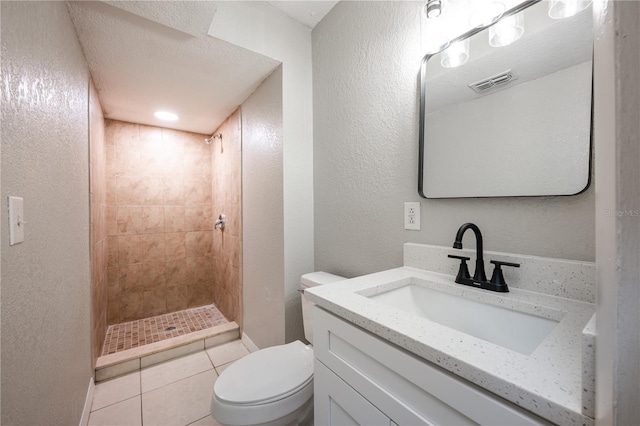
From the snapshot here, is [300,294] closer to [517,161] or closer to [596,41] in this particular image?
[517,161]

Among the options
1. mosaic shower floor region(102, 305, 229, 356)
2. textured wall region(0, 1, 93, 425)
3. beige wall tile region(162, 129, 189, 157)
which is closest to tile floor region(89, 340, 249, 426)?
textured wall region(0, 1, 93, 425)

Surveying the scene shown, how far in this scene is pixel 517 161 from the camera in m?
0.90

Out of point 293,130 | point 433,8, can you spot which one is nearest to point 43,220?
point 293,130

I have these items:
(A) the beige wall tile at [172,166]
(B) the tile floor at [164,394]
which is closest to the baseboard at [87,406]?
(B) the tile floor at [164,394]

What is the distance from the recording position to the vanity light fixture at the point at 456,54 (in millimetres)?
1033

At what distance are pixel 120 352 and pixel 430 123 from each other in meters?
2.68

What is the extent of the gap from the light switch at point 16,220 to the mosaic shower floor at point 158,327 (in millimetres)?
1870

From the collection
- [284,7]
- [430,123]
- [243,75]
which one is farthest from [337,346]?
[284,7]

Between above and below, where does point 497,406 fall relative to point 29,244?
below

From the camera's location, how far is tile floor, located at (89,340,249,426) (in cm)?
151

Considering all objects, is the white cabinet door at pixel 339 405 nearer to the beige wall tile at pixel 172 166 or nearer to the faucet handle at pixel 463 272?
the faucet handle at pixel 463 272

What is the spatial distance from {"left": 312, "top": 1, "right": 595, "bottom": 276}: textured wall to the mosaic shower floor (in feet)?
5.49

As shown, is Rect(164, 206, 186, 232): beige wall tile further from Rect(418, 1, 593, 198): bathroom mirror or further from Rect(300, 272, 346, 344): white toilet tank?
Rect(418, 1, 593, 198): bathroom mirror

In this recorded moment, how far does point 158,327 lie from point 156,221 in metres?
1.10
